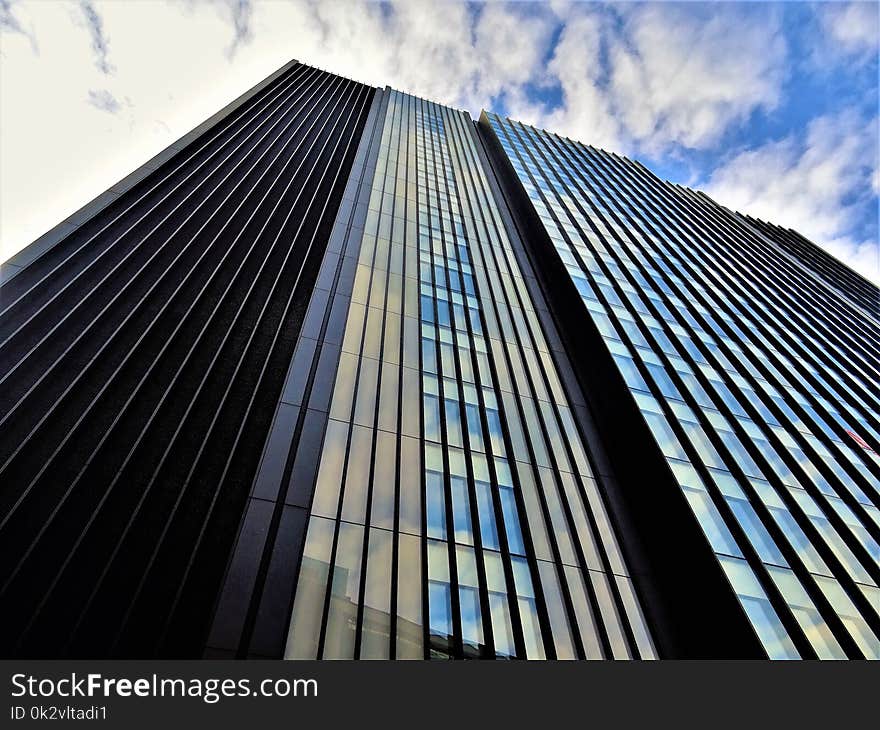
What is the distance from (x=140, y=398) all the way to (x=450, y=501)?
30.4 feet

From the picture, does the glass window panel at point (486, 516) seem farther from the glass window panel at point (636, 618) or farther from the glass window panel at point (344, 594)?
the glass window panel at point (636, 618)

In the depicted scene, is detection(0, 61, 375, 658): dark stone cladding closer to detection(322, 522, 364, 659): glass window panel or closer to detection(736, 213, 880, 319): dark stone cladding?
detection(322, 522, 364, 659): glass window panel

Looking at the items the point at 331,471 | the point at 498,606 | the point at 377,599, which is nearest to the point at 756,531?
the point at 498,606

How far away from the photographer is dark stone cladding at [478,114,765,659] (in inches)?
480

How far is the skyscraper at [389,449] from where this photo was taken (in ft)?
32.8

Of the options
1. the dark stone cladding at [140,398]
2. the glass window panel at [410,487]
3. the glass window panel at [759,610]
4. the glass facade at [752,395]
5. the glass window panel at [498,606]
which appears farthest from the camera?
the glass facade at [752,395]

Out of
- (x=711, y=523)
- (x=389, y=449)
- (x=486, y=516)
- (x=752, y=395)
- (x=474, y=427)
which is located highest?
(x=752, y=395)

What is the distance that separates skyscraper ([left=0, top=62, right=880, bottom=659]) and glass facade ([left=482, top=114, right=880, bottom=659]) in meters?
0.14

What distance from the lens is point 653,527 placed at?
49.2ft

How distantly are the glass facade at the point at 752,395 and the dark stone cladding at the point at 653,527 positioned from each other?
14.9 inches

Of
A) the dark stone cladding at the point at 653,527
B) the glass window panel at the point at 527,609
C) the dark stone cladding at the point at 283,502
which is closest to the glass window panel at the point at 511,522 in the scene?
the glass window panel at the point at 527,609

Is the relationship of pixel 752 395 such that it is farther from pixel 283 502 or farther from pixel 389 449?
pixel 283 502

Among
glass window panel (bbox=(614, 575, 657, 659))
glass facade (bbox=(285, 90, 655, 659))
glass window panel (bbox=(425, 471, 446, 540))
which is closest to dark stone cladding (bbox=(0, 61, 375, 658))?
glass facade (bbox=(285, 90, 655, 659))

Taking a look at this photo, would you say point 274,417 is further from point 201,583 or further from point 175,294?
point 175,294
